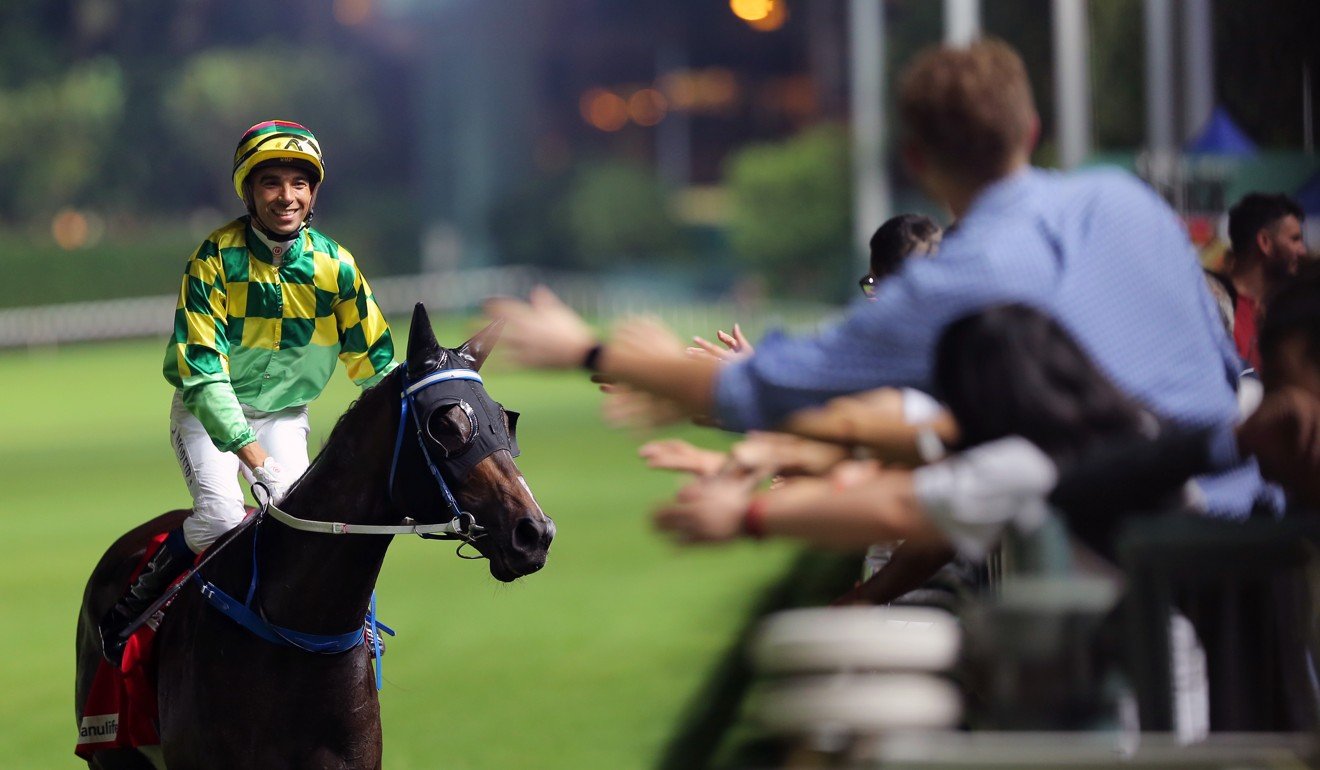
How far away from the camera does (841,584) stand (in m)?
7.87

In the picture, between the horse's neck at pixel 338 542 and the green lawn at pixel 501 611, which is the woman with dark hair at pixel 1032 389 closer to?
the green lawn at pixel 501 611

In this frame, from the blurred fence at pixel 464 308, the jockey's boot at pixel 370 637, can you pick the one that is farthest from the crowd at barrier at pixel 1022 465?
the blurred fence at pixel 464 308

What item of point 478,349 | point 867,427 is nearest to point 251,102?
point 478,349

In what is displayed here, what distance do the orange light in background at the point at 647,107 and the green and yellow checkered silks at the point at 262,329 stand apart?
163 feet

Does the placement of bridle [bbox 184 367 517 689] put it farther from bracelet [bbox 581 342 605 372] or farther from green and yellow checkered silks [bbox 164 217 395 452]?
bracelet [bbox 581 342 605 372]

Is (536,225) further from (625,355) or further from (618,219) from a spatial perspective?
Answer: (625,355)

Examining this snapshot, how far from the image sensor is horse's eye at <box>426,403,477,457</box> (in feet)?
12.2

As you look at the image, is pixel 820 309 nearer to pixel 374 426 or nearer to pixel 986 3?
pixel 986 3

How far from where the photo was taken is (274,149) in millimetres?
4289

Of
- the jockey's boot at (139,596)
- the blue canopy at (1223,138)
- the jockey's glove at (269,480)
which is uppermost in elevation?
the blue canopy at (1223,138)

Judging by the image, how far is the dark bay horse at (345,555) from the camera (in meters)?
3.75

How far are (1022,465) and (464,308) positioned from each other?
1347 inches

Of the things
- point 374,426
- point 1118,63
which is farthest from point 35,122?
point 374,426

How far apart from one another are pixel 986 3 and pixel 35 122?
2310cm
